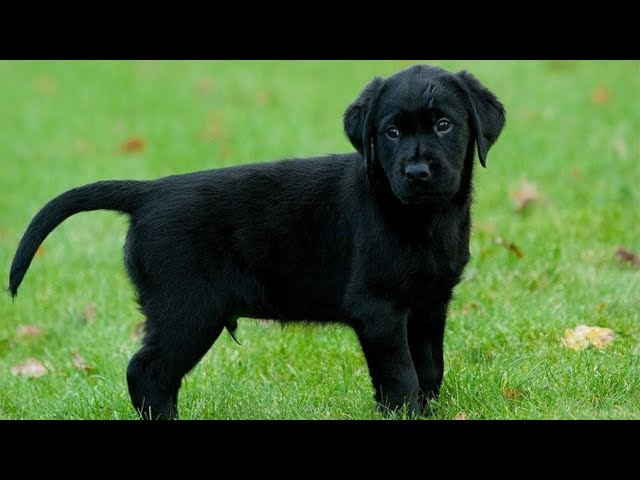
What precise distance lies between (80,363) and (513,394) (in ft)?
7.35

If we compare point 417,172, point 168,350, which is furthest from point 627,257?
point 168,350

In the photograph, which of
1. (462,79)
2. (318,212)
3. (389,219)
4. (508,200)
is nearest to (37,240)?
(318,212)

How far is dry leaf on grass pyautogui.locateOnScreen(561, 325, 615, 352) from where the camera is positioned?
4.66m

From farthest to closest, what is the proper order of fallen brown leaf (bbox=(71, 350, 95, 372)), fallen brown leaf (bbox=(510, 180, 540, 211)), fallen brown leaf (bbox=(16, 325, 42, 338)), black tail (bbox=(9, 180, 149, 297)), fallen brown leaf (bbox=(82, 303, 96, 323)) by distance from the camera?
fallen brown leaf (bbox=(510, 180, 540, 211)) < fallen brown leaf (bbox=(82, 303, 96, 323)) < fallen brown leaf (bbox=(16, 325, 42, 338)) < fallen brown leaf (bbox=(71, 350, 95, 372)) < black tail (bbox=(9, 180, 149, 297))

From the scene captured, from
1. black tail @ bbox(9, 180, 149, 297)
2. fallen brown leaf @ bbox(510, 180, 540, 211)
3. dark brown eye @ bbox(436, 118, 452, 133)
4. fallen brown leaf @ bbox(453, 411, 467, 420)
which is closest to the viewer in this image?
dark brown eye @ bbox(436, 118, 452, 133)

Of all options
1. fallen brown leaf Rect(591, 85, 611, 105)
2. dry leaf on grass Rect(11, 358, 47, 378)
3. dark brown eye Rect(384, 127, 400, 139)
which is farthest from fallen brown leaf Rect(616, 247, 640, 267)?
fallen brown leaf Rect(591, 85, 611, 105)

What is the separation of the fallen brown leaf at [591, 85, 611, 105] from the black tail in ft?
19.7

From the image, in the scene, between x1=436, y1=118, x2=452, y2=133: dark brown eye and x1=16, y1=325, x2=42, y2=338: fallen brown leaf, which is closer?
x1=436, y1=118, x2=452, y2=133: dark brown eye

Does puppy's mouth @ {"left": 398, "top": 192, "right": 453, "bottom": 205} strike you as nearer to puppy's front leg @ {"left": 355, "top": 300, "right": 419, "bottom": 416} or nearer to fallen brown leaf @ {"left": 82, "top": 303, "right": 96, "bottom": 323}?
puppy's front leg @ {"left": 355, "top": 300, "right": 419, "bottom": 416}

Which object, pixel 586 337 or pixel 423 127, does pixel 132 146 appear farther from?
pixel 423 127

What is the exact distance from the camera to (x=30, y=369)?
526cm

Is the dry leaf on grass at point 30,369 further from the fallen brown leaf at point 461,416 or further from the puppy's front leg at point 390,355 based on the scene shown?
the fallen brown leaf at point 461,416

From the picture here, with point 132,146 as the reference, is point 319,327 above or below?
above

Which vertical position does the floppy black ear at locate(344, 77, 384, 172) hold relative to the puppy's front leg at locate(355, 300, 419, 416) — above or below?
above
